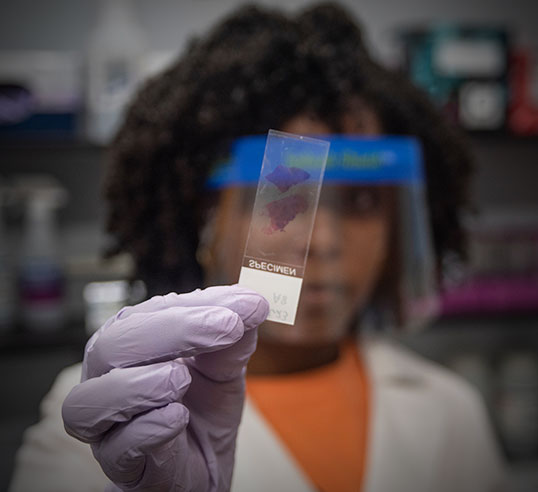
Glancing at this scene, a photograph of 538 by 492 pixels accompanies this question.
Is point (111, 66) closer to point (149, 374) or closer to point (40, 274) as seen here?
point (40, 274)

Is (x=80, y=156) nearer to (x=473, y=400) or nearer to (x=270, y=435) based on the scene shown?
(x=270, y=435)

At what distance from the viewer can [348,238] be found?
0.74 m

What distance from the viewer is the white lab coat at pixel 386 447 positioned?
1.38 ft

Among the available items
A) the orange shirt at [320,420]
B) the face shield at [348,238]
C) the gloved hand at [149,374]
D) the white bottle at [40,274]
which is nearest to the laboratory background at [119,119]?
the white bottle at [40,274]

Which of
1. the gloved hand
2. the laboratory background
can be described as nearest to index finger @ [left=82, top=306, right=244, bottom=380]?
the gloved hand

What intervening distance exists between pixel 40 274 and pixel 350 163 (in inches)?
33.6

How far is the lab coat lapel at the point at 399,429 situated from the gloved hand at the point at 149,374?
0.41m

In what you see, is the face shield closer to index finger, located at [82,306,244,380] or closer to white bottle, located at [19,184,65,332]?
index finger, located at [82,306,244,380]

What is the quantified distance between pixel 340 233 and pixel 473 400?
22.4 inches

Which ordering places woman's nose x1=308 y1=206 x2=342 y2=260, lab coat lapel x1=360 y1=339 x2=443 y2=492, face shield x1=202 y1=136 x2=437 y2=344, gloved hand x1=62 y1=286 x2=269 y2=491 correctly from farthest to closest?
lab coat lapel x1=360 y1=339 x2=443 y2=492
woman's nose x1=308 y1=206 x2=342 y2=260
face shield x1=202 y1=136 x2=437 y2=344
gloved hand x1=62 y1=286 x2=269 y2=491

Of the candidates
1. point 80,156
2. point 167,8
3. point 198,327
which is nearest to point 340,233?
point 198,327

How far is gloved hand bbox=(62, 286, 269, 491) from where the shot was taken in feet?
1.12

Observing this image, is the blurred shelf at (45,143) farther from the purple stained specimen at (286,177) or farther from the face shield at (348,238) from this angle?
the purple stained specimen at (286,177)

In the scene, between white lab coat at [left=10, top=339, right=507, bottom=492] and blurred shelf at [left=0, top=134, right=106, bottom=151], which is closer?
white lab coat at [left=10, top=339, right=507, bottom=492]
